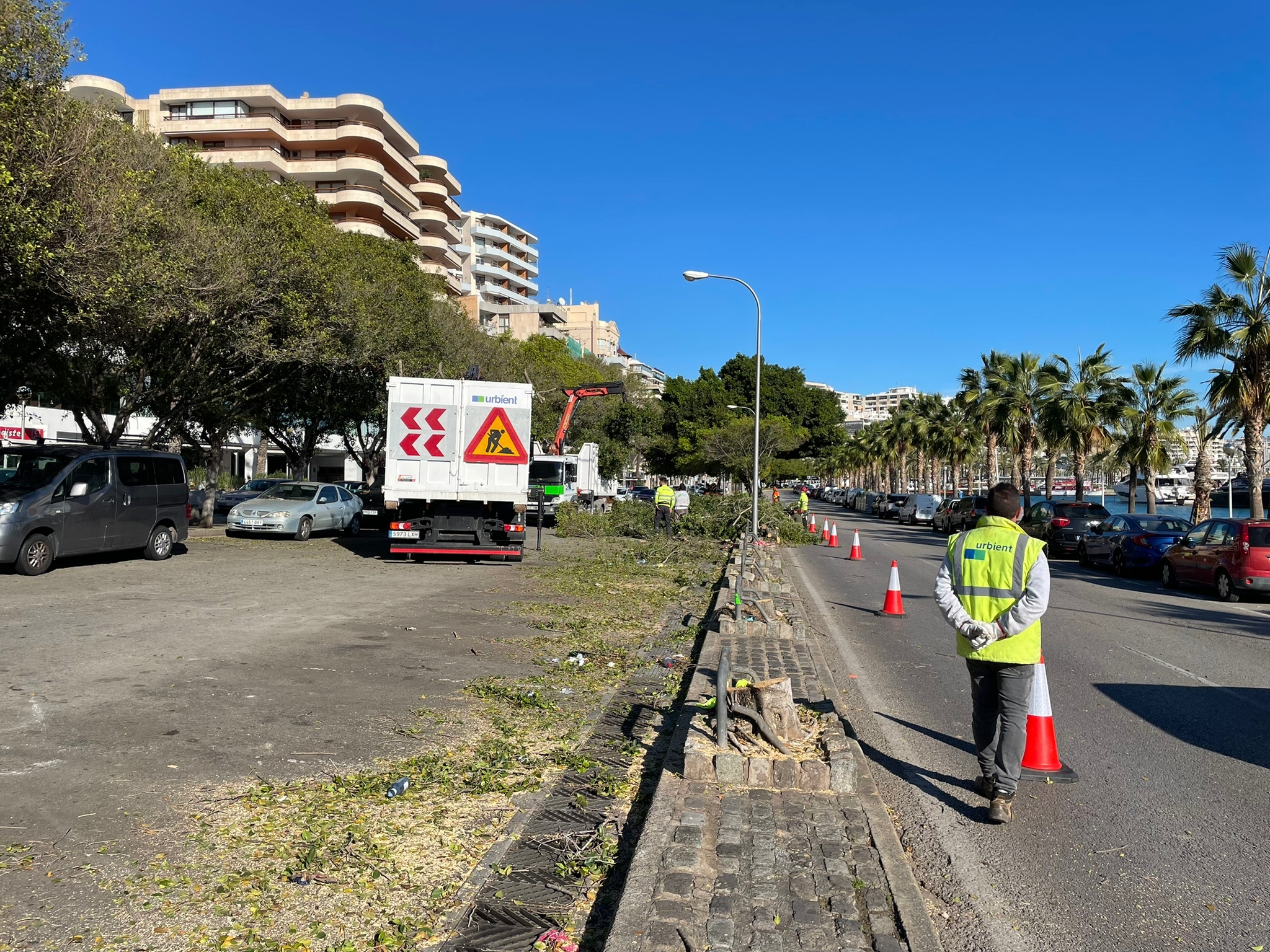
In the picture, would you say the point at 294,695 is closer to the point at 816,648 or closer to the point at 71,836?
the point at 71,836

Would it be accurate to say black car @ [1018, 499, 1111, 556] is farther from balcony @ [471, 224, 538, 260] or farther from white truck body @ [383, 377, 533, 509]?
balcony @ [471, 224, 538, 260]

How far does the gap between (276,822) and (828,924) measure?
278 centimetres

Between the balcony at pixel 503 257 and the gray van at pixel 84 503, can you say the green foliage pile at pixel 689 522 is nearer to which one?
the gray van at pixel 84 503

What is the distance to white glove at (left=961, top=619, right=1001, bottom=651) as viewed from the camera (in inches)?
198

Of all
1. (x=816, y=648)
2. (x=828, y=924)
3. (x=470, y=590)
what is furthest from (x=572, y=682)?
(x=470, y=590)

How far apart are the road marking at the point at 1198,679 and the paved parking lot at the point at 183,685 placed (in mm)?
6441

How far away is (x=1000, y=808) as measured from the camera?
16.3ft

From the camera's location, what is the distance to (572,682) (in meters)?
8.16

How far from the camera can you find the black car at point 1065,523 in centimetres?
2559

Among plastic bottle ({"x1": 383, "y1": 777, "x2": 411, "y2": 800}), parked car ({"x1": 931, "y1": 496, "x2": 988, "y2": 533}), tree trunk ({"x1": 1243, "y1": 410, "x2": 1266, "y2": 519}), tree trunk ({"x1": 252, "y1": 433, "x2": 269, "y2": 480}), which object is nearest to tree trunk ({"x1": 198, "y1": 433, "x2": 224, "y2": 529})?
tree trunk ({"x1": 252, "y1": 433, "x2": 269, "y2": 480})

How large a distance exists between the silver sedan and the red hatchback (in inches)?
756

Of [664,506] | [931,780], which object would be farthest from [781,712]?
[664,506]

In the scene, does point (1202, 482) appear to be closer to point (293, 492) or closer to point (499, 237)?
point (293, 492)

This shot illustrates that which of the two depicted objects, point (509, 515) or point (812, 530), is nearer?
point (509, 515)
